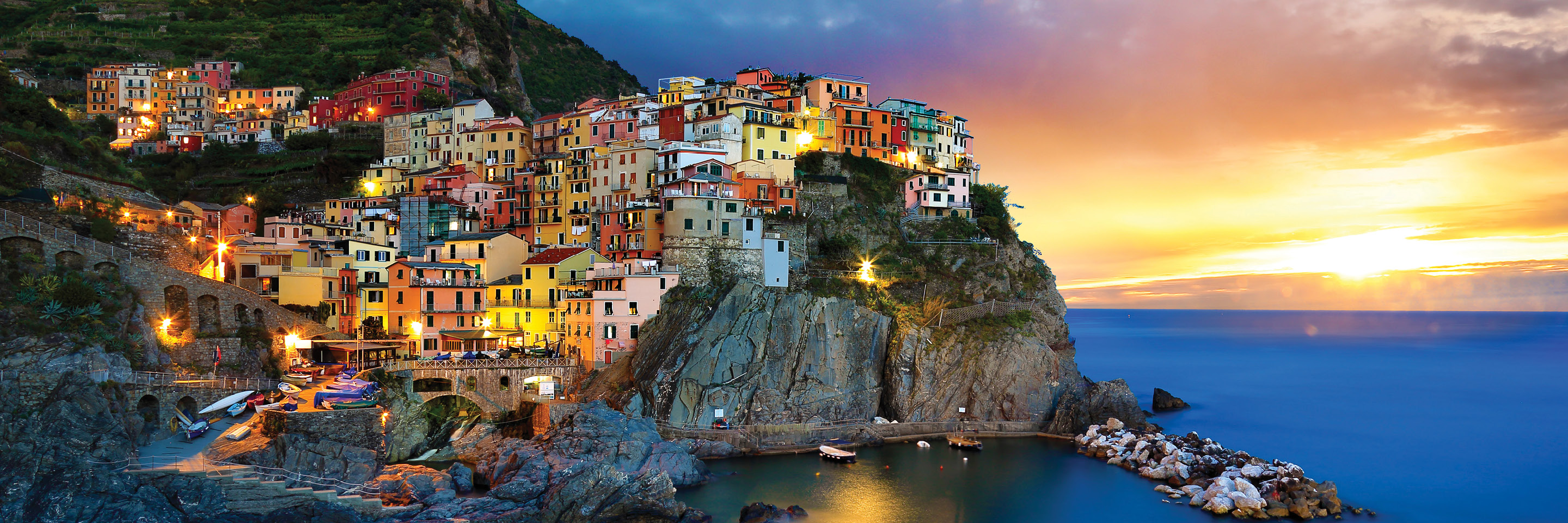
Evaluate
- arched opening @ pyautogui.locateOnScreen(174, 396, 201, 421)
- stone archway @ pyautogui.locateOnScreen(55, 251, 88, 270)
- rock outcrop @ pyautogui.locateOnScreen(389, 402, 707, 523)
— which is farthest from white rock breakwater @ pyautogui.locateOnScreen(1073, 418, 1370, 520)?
stone archway @ pyautogui.locateOnScreen(55, 251, 88, 270)

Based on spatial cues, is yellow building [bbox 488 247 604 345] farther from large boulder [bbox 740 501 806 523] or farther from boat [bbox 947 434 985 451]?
boat [bbox 947 434 985 451]

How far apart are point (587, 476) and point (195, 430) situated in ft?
46.5

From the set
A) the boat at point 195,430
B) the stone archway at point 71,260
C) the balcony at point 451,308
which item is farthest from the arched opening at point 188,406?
the balcony at point 451,308

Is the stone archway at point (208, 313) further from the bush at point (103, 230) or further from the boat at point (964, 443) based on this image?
the boat at point (964, 443)

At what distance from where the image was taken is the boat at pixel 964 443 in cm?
5153

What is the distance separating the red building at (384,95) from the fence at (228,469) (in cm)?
5158

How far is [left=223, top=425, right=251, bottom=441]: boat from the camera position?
114 ft

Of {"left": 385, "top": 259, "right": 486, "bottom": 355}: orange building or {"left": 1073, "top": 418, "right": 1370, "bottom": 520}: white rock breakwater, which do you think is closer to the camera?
{"left": 1073, "top": 418, "right": 1370, "bottom": 520}: white rock breakwater

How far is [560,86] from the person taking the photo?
372 ft

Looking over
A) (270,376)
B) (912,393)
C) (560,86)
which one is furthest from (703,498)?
(560,86)

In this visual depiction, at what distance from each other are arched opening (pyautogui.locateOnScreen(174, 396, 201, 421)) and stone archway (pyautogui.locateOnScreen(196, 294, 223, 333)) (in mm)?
6819

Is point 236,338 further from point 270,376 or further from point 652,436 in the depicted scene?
point 652,436

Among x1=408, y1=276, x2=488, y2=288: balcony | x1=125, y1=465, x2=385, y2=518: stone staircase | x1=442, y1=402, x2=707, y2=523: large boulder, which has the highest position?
x1=408, y1=276, x2=488, y2=288: balcony

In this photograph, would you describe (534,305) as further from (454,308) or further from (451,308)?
(451,308)
